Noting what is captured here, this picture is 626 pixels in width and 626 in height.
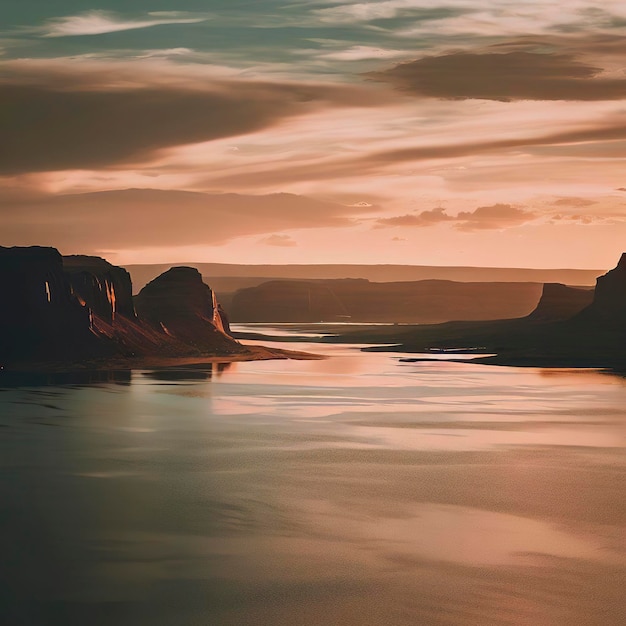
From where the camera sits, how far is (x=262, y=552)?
28.1 m

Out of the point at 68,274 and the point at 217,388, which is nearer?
the point at 217,388

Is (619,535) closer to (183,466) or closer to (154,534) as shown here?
(154,534)

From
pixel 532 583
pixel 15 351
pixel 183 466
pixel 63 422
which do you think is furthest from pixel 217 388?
pixel 532 583

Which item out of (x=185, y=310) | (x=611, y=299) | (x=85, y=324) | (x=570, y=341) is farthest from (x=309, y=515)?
(x=611, y=299)

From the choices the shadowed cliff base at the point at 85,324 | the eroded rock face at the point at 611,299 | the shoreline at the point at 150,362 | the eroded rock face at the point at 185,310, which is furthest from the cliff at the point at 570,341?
the eroded rock face at the point at 185,310

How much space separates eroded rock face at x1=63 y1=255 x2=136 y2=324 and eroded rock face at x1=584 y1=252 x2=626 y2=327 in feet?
281

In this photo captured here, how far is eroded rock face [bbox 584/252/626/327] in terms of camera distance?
17825 centimetres

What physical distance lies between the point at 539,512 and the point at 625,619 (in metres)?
11.6

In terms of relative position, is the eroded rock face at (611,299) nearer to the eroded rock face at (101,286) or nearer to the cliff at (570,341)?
the cliff at (570,341)

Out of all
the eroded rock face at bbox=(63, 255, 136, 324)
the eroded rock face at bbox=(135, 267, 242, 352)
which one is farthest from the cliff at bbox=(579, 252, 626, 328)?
the eroded rock face at bbox=(63, 255, 136, 324)

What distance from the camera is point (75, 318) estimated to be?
4439 inches

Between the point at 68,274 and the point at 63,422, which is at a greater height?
the point at 68,274

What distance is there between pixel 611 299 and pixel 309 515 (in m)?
161

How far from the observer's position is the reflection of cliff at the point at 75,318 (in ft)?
360
